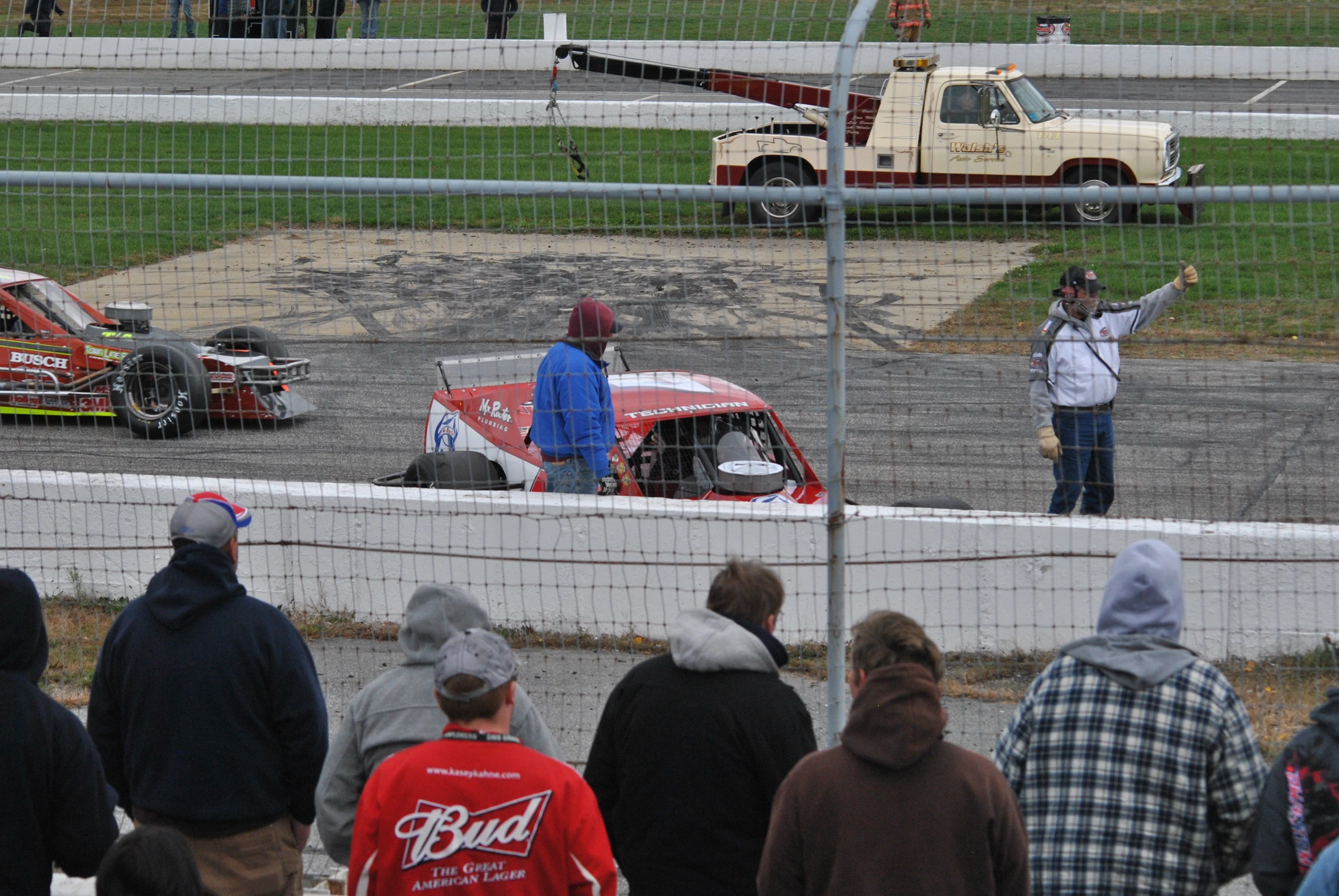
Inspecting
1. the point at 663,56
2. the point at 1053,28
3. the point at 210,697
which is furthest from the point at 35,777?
the point at 1053,28

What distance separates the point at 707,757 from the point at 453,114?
204 inches

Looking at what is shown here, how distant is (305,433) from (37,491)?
3447 millimetres

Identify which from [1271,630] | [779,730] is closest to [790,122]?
[1271,630]

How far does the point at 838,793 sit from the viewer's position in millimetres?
2955

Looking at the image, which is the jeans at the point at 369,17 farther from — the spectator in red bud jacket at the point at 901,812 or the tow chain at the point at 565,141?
the spectator in red bud jacket at the point at 901,812

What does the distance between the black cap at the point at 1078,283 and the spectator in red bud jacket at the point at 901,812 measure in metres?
4.44

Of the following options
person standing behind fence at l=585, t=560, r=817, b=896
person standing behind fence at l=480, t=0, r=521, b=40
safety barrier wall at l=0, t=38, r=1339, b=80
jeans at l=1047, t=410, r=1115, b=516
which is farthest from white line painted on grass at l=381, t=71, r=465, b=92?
person standing behind fence at l=585, t=560, r=817, b=896

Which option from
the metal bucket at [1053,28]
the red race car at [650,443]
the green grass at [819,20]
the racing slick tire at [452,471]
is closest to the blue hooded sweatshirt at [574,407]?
the red race car at [650,443]

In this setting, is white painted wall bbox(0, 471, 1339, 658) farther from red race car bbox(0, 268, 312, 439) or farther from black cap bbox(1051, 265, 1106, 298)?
black cap bbox(1051, 265, 1106, 298)

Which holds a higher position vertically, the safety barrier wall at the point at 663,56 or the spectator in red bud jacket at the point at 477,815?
the safety barrier wall at the point at 663,56

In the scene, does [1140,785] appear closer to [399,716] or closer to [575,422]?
[399,716]

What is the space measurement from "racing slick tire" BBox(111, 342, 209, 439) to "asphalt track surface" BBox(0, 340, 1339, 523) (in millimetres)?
379

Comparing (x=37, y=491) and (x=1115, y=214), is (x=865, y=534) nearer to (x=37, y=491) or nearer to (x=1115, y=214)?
(x=1115, y=214)

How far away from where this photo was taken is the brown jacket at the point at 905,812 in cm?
291
